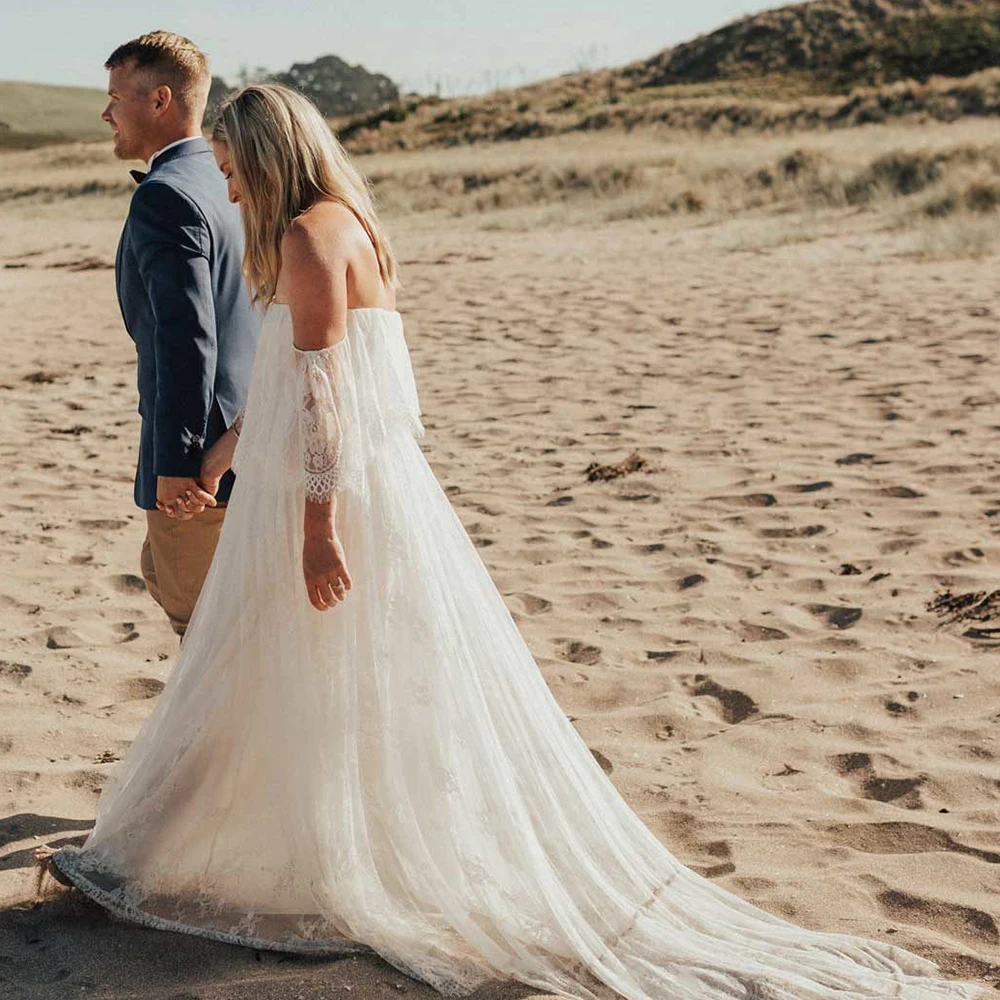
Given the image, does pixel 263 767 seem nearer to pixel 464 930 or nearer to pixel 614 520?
pixel 464 930

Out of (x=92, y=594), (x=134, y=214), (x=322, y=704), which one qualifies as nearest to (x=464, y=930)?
(x=322, y=704)

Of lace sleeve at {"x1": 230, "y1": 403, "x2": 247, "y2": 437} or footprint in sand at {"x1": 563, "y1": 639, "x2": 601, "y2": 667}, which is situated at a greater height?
lace sleeve at {"x1": 230, "y1": 403, "x2": 247, "y2": 437}

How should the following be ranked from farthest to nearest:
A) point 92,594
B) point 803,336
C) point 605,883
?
point 803,336, point 92,594, point 605,883

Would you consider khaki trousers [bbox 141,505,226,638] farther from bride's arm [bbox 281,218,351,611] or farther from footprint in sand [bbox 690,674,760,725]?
footprint in sand [bbox 690,674,760,725]

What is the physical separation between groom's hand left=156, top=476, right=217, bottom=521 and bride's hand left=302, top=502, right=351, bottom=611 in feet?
2.03

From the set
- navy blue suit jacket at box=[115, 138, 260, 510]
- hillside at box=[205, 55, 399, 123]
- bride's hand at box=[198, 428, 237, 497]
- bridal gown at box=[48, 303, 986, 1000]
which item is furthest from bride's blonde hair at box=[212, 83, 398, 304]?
hillside at box=[205, 55, 399, 123]

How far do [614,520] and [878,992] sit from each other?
385 centimetres

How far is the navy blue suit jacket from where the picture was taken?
3225mm

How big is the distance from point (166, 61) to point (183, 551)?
3.99 feet

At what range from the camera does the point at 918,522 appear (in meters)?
6.16

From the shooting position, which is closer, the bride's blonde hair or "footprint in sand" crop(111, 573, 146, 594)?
the bride's blonde hair

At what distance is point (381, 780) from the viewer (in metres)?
2.85

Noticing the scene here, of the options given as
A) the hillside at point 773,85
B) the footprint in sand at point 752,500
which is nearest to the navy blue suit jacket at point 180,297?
the footprint in sand at point 752,500

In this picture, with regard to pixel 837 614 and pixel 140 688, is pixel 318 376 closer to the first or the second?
pixel 140 688
